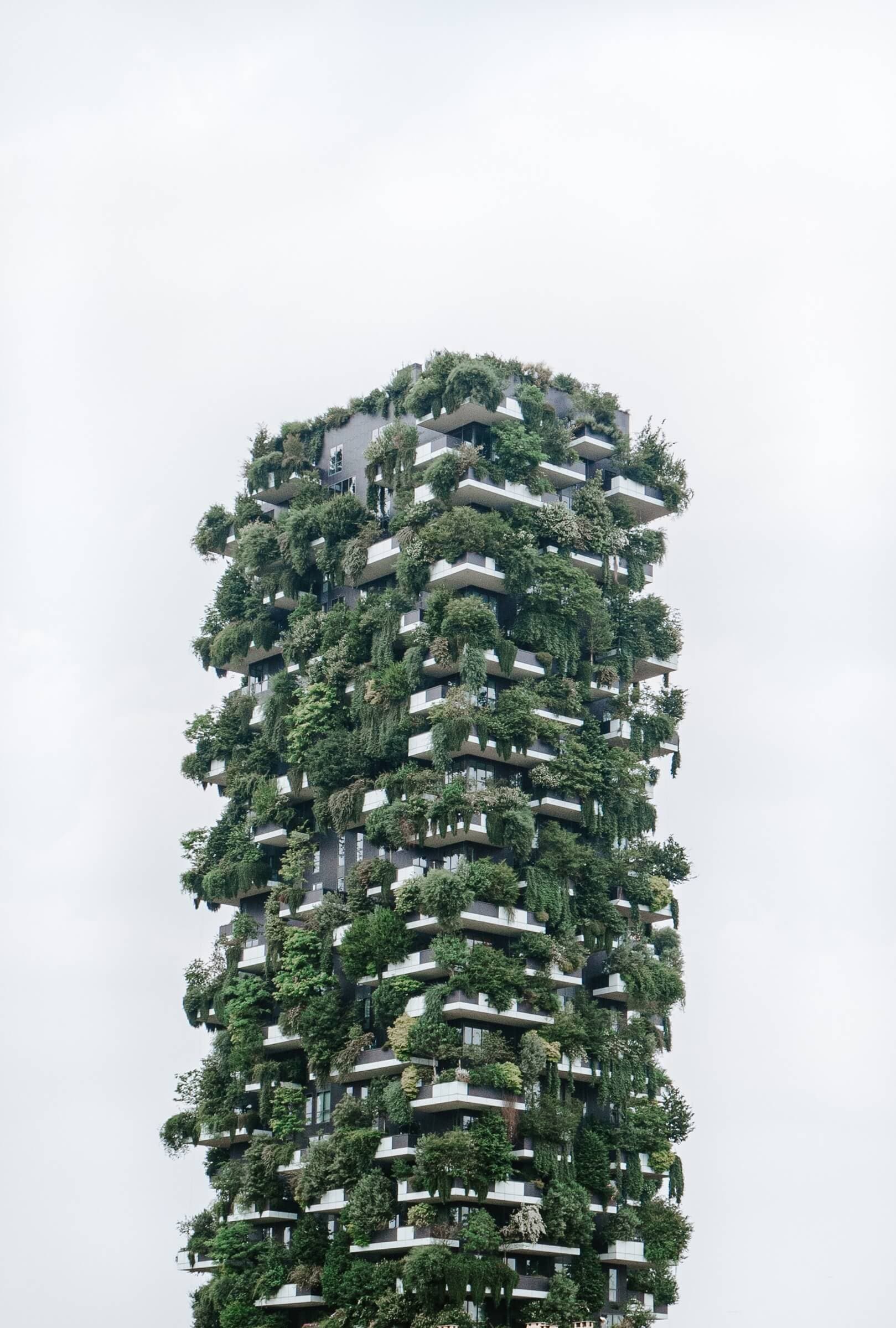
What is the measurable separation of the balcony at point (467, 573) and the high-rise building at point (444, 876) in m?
0.13

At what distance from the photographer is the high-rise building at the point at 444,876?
75.7 metres

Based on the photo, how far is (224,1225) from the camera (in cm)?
8169

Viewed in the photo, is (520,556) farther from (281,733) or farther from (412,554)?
(281,733)

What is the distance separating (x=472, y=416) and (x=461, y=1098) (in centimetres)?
2590

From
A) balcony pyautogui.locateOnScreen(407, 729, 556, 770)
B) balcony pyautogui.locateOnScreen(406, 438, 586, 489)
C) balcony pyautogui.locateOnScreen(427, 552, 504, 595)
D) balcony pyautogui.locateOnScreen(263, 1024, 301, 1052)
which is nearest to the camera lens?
balcony pyautogui.locateOnScreen(407, 729, 556, 770)

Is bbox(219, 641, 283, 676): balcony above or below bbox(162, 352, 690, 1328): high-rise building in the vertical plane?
above

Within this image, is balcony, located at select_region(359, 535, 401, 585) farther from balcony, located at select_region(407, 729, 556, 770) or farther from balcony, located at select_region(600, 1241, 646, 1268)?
balcony, located at select_region(600, 1241, 646, 1268)

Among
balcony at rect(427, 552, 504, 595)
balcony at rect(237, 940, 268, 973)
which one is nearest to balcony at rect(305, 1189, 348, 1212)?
balcony at rect(237, 940, 268, 973)

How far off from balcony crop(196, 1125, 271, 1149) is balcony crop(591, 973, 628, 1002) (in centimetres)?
1319

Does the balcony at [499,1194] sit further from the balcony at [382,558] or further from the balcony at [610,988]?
→ the balcony at [382,558]

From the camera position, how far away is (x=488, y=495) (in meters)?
83.6

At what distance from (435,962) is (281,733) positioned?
1344 centimetres

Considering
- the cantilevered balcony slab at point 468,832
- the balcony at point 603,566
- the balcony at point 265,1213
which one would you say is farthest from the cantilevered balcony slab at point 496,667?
the balcony at point 265,1213

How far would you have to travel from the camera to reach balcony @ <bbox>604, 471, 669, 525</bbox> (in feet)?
287
